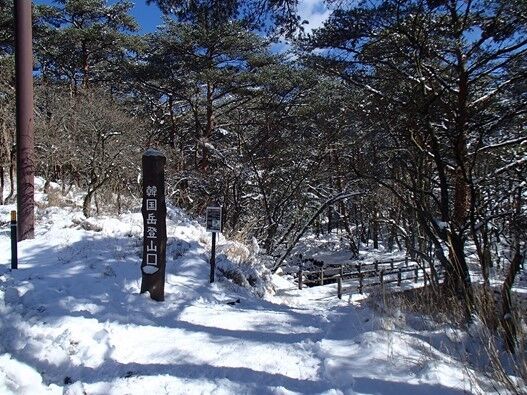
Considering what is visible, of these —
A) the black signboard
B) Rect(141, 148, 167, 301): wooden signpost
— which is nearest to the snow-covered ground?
Rect(141, 148, 167, 301): wooden signpost

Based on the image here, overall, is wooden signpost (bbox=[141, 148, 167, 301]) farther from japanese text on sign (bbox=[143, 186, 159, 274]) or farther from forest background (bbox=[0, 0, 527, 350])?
forest background (bbox=[0, 0, 527, 350])

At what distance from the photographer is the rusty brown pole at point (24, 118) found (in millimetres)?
7504

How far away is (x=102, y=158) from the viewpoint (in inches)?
489

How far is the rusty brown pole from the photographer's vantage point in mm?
7504

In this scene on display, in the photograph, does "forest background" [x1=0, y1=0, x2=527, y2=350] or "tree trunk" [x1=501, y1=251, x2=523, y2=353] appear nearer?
"tree trunk" [x1=501, y1=251, x2=523, y2=353]

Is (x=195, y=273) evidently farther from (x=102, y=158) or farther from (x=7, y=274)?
(x=102, y=158)

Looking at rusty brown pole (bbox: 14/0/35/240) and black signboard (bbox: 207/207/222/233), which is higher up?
rusty brown pole (bbox: 14/0/35/240)

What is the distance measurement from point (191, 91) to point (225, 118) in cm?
271

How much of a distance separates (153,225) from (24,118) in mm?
3993

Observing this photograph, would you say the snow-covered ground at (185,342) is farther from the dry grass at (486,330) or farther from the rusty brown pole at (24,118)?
the rusty brown pole at (24,118)

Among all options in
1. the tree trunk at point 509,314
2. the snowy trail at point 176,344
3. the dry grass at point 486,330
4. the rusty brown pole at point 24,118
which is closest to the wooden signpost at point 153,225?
the snowy trail at point 176,344

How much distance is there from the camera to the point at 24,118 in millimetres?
7680

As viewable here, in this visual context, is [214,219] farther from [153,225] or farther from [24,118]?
[24,118]

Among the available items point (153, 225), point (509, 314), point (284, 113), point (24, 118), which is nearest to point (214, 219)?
point (153, 225)
